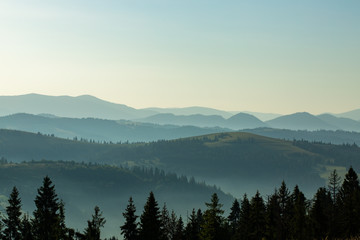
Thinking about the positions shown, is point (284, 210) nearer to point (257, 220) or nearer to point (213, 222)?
point (257, 220)

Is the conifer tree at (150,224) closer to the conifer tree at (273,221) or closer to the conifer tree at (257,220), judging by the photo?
the conifer tree at (257,220)

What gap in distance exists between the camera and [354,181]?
102 metres

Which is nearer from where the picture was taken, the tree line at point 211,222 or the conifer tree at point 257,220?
the tree line at point 211,222

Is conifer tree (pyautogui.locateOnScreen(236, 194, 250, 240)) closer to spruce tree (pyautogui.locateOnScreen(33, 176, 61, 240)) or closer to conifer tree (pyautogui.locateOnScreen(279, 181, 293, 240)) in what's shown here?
conifer tree (pyautogui.locateOnScreen(279, 181, 293, 240))

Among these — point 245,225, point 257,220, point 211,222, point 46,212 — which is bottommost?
point 245,225

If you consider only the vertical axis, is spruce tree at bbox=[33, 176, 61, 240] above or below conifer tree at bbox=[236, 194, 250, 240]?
above

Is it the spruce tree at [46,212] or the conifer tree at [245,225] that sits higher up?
the spruce tree at [46,212]

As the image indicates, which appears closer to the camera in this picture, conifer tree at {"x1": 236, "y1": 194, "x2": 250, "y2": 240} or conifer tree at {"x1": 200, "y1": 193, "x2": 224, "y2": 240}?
conifer tree at {"x1": 200, "y1": 193, "x2": 224, "y2": 240}

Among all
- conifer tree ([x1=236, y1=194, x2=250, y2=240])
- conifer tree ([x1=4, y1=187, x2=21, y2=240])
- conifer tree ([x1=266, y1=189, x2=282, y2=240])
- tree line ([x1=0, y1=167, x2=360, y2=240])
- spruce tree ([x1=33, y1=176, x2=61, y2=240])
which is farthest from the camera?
conifer tree ([x1=236, y1=194, x2=250, y2=240])

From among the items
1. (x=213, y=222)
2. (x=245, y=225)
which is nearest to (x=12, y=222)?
(x=213, y=222)

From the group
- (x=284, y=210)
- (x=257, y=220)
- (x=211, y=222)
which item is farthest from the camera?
(x=284, y=210)

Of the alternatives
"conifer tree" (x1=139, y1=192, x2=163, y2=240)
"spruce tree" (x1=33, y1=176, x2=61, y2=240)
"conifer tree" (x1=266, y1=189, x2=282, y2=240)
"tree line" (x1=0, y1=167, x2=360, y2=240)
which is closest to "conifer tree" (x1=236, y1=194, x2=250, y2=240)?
"tree line" (x1=0, y1=167, x2=360, y2=240)

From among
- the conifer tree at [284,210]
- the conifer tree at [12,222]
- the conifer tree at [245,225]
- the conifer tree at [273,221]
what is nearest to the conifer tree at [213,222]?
the conifer tree at [245,225]

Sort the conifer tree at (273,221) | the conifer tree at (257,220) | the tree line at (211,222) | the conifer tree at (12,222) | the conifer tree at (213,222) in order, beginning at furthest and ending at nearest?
the conifer tree at (257,220)
the conifer tree at (273,221)
the conifer tree at (213,222)
the conifer tree at (12,222)
the tree line at (211,222)
